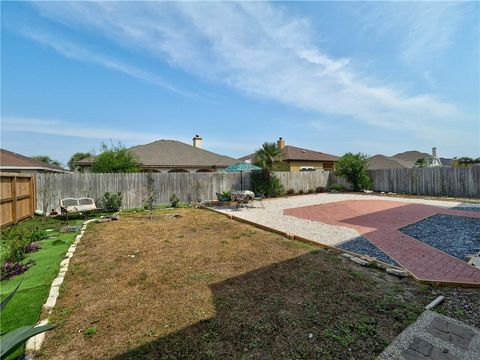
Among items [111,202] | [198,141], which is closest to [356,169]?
[198,141]

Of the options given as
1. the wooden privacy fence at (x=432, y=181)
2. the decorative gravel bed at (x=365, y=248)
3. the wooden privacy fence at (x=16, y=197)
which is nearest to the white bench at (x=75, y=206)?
the wooden privacy fence at (x=16, y=197)

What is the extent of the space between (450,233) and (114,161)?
689 inches

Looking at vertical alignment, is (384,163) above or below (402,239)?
above

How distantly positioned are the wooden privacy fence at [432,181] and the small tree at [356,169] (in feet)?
4.16

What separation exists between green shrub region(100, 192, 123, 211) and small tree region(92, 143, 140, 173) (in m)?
3.92

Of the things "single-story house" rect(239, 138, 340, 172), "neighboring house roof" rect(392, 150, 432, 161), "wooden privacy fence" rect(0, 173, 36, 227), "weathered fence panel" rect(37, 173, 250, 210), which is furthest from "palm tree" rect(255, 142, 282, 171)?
"neighboring house roof" rect(392, 150, 432, 161)

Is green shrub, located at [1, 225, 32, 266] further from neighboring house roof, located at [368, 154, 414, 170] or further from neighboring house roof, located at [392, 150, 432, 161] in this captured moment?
neighboring house roof, located at [392, 150, 432, 161]

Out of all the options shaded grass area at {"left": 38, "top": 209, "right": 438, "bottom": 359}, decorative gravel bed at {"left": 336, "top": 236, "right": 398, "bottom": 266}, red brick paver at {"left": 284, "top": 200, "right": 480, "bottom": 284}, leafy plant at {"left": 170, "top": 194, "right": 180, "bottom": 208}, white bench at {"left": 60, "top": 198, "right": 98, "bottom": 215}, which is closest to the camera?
shaded grass area at {"left": 38, "top": 209, "right": 438, "bottom": 359}

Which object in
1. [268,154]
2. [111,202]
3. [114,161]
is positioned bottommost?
[111,202]

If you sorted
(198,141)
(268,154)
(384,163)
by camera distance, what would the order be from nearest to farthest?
(268,154) → (198,141) → (384,163)

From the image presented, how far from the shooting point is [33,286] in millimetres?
4188

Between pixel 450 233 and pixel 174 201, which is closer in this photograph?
pixel 450 233

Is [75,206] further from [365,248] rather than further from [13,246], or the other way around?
[365,248]

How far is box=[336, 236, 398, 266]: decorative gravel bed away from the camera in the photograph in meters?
5.26
